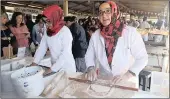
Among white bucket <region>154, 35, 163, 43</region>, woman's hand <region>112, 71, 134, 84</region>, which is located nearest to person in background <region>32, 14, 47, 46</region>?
woman's hand <region>112, 71, 134, 84</region>

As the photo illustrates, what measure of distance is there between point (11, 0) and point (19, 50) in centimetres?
37

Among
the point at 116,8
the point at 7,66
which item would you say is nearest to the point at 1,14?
the point at 7,66

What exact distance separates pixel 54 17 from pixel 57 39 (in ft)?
0.47

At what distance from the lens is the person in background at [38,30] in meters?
1.37

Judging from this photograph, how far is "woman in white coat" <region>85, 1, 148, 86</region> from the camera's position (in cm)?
108

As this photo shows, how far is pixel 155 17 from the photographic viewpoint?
1.24m

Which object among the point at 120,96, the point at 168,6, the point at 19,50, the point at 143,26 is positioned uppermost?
the point at 168,6

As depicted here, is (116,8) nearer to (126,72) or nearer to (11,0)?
(126,72)

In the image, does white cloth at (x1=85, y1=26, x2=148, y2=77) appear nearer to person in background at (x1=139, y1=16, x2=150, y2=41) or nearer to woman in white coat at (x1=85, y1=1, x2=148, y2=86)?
woman in white coat at (x1=85, y1=1, x2=148, y2=86)

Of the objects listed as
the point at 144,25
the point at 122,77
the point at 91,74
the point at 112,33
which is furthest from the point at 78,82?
the point at 144,25

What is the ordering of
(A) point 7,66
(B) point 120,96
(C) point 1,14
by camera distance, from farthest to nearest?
1. (C) point 1,14
2. (A) point 7,66
3. (B) point 120,96

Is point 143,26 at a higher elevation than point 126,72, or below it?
higher

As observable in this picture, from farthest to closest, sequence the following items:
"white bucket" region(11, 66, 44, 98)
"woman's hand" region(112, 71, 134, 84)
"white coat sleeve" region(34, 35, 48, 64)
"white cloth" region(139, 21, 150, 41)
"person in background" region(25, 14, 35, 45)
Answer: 1. "person in background" region(25, 14, 35, 45)
2. "white coat sleeve" region(34, 35, 48, 64)
3. "white cloth" region(139, 21, 150, 41)
4. "woman's hand" region(112, 71, 134, 84)
5. "white bucket" region(11, 66, 44, 98)

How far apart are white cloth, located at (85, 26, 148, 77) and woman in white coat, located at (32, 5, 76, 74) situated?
185 mm
